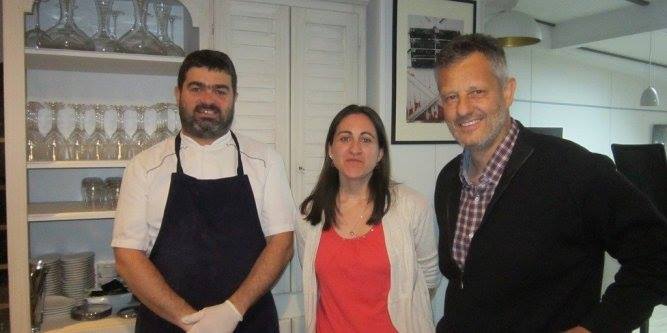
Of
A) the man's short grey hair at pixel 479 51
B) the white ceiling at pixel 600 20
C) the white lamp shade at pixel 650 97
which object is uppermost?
the white ceiling at pixel 600 20

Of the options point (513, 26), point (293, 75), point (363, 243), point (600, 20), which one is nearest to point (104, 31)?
point (293, 75)

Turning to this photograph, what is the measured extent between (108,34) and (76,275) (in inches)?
42.8

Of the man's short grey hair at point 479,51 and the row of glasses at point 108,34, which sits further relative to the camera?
the row of glasses at point 108,34

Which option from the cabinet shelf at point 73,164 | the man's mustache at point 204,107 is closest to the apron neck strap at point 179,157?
the man's mustache at point 204,107

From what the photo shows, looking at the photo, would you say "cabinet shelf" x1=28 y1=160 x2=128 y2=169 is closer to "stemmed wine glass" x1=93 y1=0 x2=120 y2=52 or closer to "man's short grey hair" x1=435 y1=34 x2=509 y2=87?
"stemmed wine glass" x1=93 y1=0 x2=120 y2=52

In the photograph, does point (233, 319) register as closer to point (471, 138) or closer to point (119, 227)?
point (119, 227)

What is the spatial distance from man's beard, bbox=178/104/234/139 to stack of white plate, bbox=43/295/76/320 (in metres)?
1.03

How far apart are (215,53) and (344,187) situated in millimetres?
647

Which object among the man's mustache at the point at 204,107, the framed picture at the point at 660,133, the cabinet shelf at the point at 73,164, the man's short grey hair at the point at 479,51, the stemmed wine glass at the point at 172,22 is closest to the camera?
the man's short grey hair at the point at 479,51

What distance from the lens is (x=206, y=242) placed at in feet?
5.13

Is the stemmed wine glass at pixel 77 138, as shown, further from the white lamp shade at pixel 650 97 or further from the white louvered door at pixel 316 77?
the white lamp shade at pixel 650 97

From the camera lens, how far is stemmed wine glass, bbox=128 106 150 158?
209 cm

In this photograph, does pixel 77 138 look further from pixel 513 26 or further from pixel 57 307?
pixel 513 26

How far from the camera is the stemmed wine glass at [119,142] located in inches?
81.5
